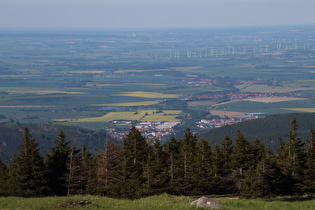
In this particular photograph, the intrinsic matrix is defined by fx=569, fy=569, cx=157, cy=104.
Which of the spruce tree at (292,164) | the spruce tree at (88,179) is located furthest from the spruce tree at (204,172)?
the spruce tree at (88,179)

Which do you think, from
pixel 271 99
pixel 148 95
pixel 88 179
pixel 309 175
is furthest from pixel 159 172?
pixel 148 95

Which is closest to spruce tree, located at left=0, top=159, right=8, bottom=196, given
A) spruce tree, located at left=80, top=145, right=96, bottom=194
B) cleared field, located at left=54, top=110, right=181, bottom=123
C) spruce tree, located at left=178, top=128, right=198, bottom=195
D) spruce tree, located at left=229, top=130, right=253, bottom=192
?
spruce tree, located at left=80, top=145, right=96, bottom=194

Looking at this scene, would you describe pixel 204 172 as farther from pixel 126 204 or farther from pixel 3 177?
pixel 126 204

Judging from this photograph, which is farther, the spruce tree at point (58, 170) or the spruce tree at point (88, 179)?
the spruce tree at point (58, 170)

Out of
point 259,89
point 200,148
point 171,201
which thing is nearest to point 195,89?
point 259,89

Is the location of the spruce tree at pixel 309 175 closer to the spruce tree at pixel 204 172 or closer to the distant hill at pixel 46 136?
the spruce tree at pixel 204 172

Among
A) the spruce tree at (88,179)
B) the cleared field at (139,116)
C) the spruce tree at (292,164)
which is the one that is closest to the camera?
the spruce tree at (88,179)

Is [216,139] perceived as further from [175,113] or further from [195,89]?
[195,89]

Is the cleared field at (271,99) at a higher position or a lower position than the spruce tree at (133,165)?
lower

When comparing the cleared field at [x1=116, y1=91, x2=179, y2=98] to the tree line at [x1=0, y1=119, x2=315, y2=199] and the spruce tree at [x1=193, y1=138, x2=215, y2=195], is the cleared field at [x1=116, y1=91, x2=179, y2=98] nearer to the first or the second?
the spruce tree at [x1=193, y1=138, x2=215, y2=195]
